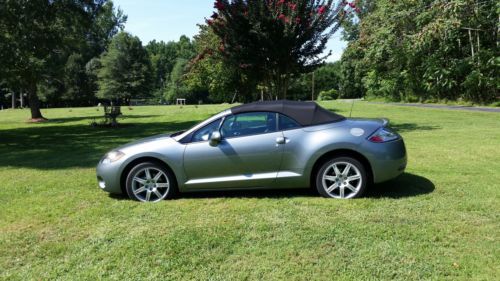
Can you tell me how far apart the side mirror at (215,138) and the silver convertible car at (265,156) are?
0.01 meters

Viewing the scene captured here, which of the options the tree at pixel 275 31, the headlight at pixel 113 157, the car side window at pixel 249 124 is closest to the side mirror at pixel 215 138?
the car side window at pixel 249 124

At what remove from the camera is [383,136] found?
5875mm

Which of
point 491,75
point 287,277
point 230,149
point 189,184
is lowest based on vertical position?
point 287,277

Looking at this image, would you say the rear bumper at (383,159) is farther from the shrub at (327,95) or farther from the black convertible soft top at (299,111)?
the shrub at (327,95)

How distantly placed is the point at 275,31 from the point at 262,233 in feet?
→ 32.0

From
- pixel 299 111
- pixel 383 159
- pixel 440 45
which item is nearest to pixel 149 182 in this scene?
pixel 299 111

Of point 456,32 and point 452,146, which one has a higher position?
point 456,32

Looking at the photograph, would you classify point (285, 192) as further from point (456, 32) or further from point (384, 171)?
point (456, 32)

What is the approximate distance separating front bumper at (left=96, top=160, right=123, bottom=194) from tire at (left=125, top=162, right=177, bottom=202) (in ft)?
0.59

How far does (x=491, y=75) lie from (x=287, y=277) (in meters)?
25.2

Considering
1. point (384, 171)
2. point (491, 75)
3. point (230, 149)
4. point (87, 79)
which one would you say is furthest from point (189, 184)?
point (87, 79)

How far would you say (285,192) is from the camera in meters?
6.32

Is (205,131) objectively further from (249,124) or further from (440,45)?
(440,45)

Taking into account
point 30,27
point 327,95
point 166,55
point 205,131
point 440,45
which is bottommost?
point 205,131
